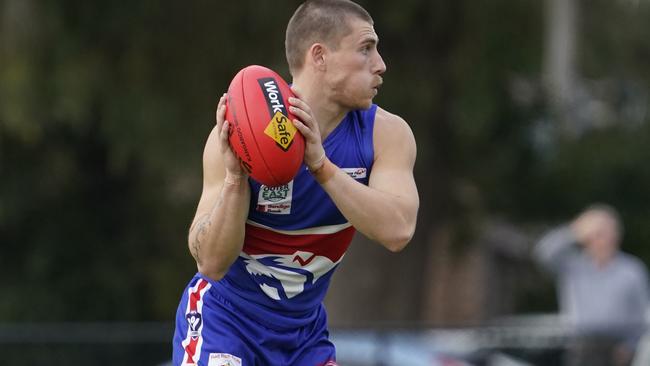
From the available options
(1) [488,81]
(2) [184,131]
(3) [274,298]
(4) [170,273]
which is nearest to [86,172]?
(4) [170,273]

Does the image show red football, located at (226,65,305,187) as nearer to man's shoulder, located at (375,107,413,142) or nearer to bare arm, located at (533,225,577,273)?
man's shoulder, located at (375,107,413,142)

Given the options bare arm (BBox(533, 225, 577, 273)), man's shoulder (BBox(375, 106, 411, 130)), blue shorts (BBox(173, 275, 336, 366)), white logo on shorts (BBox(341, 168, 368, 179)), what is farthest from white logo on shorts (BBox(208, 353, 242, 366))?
bare arm (BBox(533, 225, 577, 273))

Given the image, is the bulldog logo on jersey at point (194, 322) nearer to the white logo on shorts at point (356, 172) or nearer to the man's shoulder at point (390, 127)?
the white logo on shorts at point (356, 172)

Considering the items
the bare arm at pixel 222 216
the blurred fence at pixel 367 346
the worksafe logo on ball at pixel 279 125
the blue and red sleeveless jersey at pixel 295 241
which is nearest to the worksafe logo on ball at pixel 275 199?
the blue and red sleeveless jersey at pixel 295 241

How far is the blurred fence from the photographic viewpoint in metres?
9.94

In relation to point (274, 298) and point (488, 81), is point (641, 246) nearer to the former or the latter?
point (488, 81)

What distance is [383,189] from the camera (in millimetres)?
4766

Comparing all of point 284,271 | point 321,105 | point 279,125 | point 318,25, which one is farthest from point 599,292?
point 279,125

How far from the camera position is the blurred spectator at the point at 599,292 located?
10.0 meters

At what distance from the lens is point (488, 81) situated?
41.6 feet

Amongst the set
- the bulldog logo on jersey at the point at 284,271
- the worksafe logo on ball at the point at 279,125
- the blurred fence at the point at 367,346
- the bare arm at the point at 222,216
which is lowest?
the blurred fence at the point at 367,346

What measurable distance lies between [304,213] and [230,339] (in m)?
0.55

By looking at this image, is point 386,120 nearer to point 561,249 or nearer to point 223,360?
point 223,360

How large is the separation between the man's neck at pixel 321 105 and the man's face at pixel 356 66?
0.23ft
